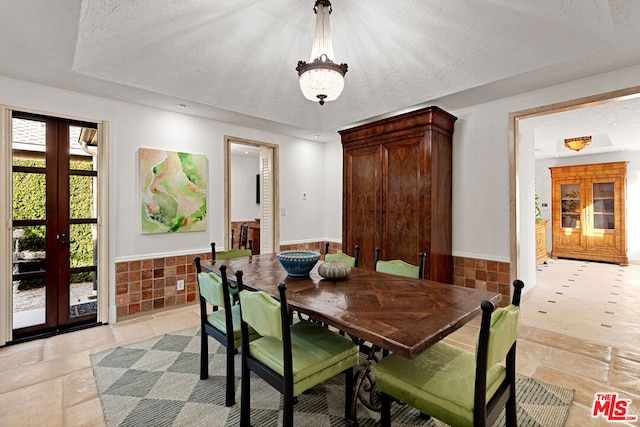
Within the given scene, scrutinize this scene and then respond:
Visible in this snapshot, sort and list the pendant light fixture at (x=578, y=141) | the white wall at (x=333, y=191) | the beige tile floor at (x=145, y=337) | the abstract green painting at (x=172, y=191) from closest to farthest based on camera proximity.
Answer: the beige tile floor at (x=145, y=337)
the abstract green painting at (x=172, y=191)
the white wall at (x=333, y=191)
the pendant light fixture at (x=578, y=141)

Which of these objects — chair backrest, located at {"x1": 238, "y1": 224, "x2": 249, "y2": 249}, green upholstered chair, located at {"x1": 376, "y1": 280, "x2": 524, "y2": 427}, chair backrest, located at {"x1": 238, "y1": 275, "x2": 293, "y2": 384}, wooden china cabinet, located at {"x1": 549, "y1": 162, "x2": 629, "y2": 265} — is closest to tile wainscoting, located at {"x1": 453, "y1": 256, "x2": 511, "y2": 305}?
green upholstered chair, located at {"x1": 376, "y1": 280, "x2": 524, "y2": 427}

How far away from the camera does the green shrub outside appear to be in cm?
290

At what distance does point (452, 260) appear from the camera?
3646 millimetres

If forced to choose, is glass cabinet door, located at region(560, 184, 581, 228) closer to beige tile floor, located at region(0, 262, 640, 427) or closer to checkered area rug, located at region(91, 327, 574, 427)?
beige tile floor, located at region(0, 262, 640, 427)

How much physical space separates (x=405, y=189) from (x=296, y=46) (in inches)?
74.2

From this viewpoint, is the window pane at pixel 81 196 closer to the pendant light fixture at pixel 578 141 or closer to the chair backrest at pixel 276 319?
the chair backrest at pixel 276 319

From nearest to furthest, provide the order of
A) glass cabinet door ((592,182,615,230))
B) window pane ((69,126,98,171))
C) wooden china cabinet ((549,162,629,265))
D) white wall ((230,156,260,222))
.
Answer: window pane ((69,126,98,171)) → wooden china cabinet ((549,162,629,265)) → glass cabinet door ((592,182,615,230)) → white wall ((230,156,260,222))

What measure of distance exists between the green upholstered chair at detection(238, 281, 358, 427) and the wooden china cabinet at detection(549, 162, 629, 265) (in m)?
7.70

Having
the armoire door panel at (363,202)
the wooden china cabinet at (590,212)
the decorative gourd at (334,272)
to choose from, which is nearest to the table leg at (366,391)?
the decorative gourd at (334,272)

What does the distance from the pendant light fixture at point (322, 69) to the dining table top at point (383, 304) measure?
1.34 m

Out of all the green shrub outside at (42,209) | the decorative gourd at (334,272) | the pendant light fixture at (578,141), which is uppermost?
the pendant light fixture at (578,141)

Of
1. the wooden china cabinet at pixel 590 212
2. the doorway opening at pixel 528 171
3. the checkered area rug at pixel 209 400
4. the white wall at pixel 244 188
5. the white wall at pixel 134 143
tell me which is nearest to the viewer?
the checkered area rug at pixel 209 400

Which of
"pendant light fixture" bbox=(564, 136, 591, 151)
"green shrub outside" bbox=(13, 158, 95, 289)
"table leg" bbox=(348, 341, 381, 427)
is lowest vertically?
"table leg" bbox=(348, 341, 381, 427)

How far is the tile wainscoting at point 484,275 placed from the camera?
3.26 metres
